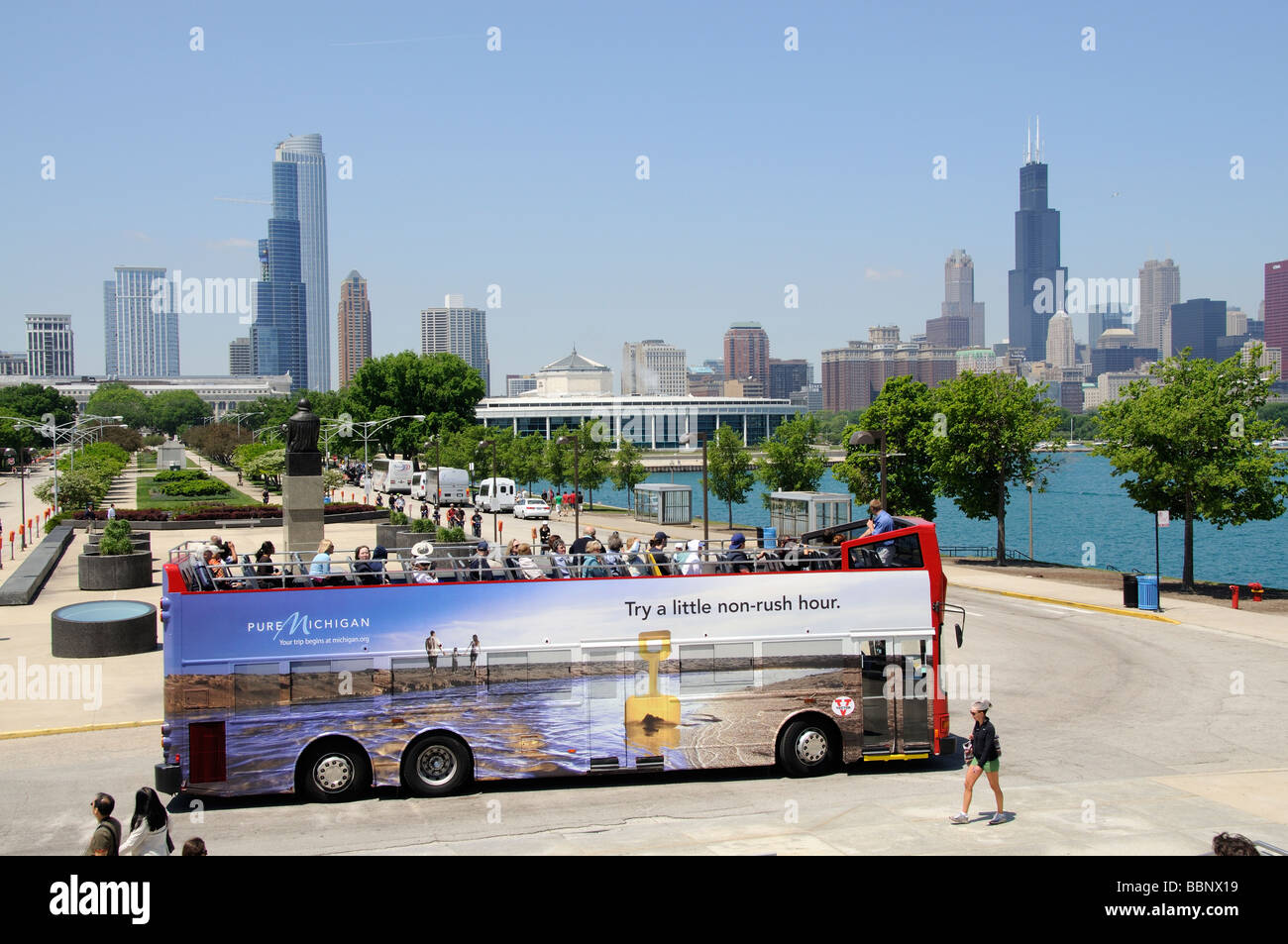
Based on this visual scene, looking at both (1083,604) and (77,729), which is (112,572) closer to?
(77,729)

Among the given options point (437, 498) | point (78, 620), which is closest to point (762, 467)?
point (437, 498)

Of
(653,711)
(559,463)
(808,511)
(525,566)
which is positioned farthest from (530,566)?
(559,463)

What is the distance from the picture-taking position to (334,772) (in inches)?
542

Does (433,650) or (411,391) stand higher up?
(411,391)

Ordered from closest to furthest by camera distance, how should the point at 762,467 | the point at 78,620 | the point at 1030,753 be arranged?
1. the point at 1030,753
2. the point at 78,620
3. the point at 762,467

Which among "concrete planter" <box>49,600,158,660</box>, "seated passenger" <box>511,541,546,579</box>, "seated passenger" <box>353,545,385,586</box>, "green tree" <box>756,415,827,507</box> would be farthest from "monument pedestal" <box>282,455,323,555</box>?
"green tree" <box>756,415,827,507</box>

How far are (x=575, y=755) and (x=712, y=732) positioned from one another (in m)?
1.85

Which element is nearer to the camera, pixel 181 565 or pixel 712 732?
pixel 181 565

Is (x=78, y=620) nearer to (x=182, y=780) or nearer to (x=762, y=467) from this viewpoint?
(x=182, y=780)

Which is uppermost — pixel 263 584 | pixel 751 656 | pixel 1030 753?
pixel 263 584

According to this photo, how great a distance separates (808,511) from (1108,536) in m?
41.8

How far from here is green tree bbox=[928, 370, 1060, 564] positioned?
4522 centimetres
